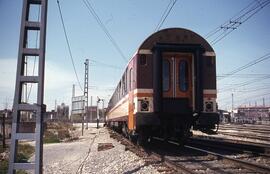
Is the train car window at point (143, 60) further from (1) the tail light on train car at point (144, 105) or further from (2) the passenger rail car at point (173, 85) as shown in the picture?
(1) the tail light on train car at point (144, 105)

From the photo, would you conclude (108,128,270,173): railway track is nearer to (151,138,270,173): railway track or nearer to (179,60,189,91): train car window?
(151,138,270,173): railway track

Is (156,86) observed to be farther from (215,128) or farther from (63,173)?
(63,173)

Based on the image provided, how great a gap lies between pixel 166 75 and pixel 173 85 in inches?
16.2

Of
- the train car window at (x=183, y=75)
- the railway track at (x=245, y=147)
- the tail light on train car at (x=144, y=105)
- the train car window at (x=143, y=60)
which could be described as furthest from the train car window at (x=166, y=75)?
the railway track at (x=245, y=147)

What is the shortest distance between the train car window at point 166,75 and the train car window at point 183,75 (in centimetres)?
42

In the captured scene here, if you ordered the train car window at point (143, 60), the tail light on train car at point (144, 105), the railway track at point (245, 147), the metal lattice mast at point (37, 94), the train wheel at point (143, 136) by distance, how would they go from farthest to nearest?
the train wheel at point (143, 136) < the train car window at point (143, 60) < the railway track at point (245, 147) < the tail light on train car at point (144, 105) < the metal lattice mast at point (37, 94)

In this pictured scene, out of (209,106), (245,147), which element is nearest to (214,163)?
(209,106)

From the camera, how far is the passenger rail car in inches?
458

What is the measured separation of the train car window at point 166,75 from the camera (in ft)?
39.6

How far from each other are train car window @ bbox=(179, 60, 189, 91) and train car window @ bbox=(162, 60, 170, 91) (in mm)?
422

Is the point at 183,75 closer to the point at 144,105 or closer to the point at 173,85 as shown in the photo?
the point at 173,85

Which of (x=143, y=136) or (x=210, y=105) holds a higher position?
(x=210, y=105)

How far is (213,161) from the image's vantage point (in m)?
10.2

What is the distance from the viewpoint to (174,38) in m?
12.3
